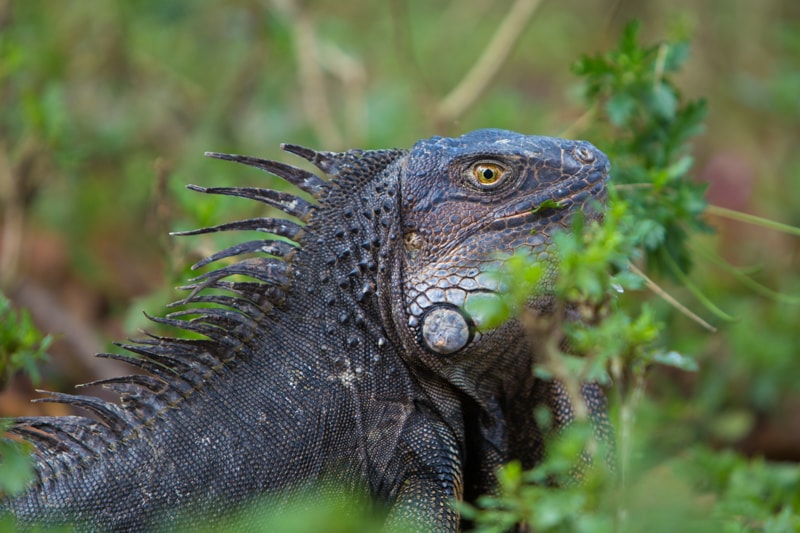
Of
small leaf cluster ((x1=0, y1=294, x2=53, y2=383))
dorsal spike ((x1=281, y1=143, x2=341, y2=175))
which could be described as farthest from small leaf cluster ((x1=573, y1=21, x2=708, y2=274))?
small leaf cluster ((x1=0, y1=294, x2=53, y2=383))

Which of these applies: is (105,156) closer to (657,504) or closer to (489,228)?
(489,228)

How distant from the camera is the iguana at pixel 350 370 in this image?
152 inches

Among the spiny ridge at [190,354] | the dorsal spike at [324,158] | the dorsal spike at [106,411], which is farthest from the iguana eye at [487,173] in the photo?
the dorsal spike at [106,411]

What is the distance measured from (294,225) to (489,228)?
0.95 meters

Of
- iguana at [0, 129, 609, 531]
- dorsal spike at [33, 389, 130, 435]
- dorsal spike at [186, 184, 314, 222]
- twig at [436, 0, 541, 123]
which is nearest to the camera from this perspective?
iguana at [0, 129, 609, 531]

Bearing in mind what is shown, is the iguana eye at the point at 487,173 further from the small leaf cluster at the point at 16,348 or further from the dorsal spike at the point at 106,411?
the small leaf cluster at the point at 16,348

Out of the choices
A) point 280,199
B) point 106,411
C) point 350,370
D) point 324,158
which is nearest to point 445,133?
point 324,158

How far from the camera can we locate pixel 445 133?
8.77m

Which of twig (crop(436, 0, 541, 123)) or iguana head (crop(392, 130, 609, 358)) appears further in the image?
twig (crop(436, 0, 541, 123))

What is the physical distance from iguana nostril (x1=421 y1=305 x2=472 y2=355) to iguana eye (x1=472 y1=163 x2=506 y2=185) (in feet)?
1.98

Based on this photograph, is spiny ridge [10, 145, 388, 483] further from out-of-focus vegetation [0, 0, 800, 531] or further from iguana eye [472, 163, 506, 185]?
out-of-focus vegetation [0, 0, 800, 531]

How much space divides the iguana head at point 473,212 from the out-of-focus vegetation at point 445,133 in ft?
1.69

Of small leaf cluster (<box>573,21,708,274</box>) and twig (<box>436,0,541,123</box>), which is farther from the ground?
twig (<box>436,0,541,123</box>)

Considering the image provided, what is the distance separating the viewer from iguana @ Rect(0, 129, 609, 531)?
3.87 metres
